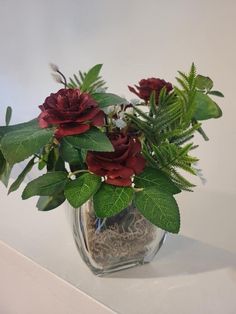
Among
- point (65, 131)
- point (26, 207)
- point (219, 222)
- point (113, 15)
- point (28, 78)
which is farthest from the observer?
point (28, 78)

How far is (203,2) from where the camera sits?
97cm

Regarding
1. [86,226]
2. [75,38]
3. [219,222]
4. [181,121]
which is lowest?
[219,222]

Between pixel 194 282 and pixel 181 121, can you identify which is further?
pixel 194 282

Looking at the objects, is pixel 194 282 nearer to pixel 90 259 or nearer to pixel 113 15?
pixel 90 259

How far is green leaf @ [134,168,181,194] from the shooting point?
0.49 m

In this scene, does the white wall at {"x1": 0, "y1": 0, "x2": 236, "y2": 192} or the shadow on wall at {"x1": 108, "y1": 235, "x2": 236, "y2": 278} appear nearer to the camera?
the shadow on wall at {"x1": 108, "y1": 235, "x2": 236, "y2": 278}

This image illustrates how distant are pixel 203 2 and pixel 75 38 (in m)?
0.57

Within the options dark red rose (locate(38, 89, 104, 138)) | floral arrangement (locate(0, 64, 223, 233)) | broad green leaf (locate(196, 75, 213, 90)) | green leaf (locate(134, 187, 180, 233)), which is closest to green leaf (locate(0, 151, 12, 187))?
floral arrangement (locate(0, 64, 223, 233))

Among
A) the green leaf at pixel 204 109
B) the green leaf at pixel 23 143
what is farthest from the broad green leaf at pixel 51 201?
the green leaf at pixel 204 109

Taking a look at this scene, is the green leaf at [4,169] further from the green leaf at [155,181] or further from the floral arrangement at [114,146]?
the green leaf at [155,181]

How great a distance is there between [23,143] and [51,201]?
151 mm

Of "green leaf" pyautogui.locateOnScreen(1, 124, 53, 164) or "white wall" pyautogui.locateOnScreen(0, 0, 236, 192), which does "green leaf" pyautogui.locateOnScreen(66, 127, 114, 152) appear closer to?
"green leaf" pyautogui.locateOnScreen(1, 124, 53, 164)

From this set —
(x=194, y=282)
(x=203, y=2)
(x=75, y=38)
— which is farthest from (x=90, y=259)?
(x=75, y=38)

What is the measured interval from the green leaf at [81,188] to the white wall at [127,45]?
60cm
